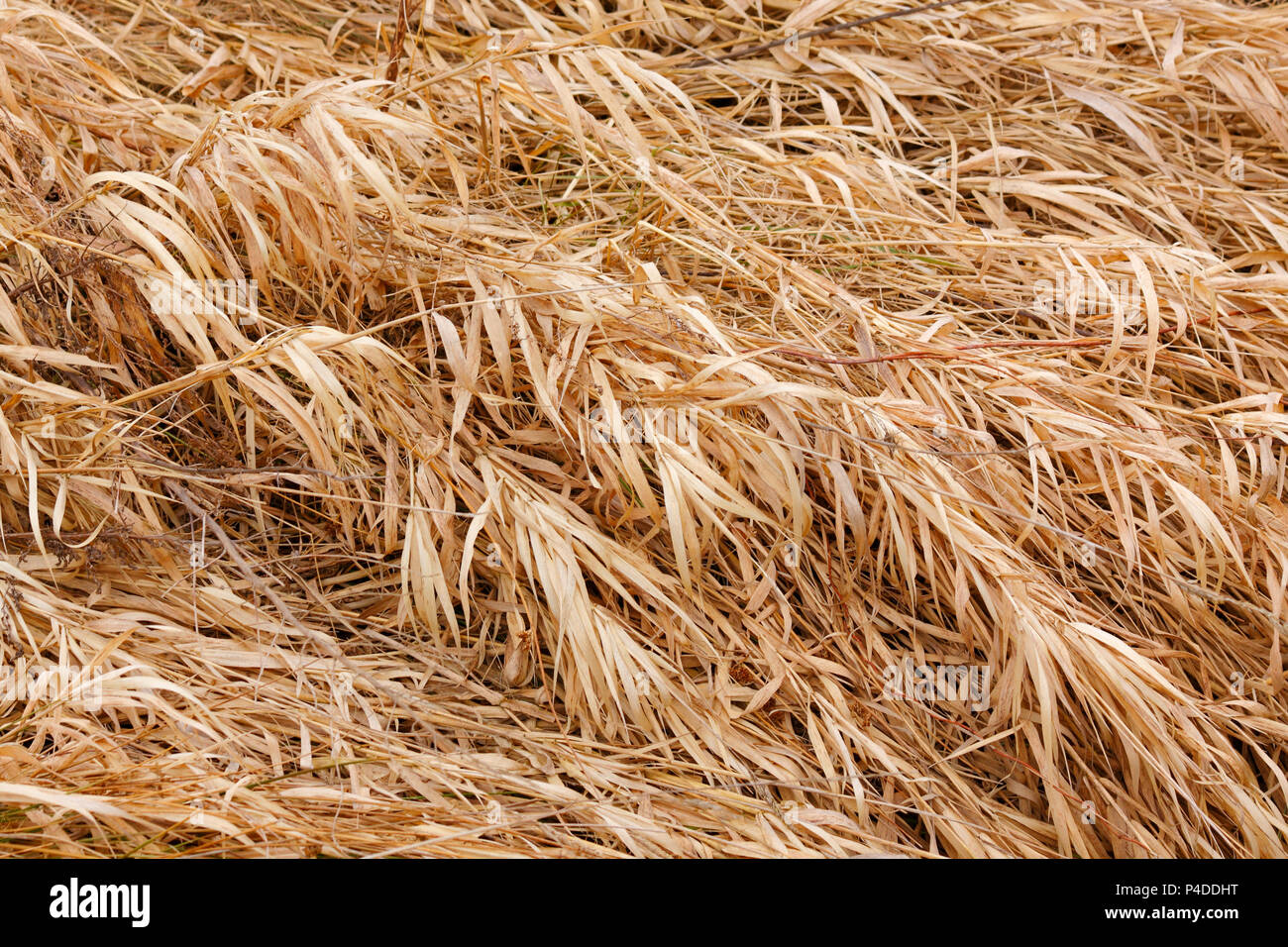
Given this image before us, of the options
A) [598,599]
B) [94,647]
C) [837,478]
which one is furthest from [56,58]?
[837,478]

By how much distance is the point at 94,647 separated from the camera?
44.1 inches

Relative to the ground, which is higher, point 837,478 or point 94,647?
point 837,478

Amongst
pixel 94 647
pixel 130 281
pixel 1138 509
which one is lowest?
pixel 94 647

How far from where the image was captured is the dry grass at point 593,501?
1104 mm

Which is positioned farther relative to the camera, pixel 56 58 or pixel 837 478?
pixel 56 58

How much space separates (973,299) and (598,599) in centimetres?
69

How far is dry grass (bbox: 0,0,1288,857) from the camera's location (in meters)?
1.10

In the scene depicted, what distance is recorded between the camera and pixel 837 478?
117 cm

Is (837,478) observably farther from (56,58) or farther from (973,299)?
(56,58)

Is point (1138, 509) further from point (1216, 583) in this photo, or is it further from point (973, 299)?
point (973, 299)

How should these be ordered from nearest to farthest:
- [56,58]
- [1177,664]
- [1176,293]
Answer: [1177,664]
[1176,293]
[56,58]

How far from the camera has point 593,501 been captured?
4.08ft

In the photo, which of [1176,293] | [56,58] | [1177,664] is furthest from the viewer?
[56,58]
